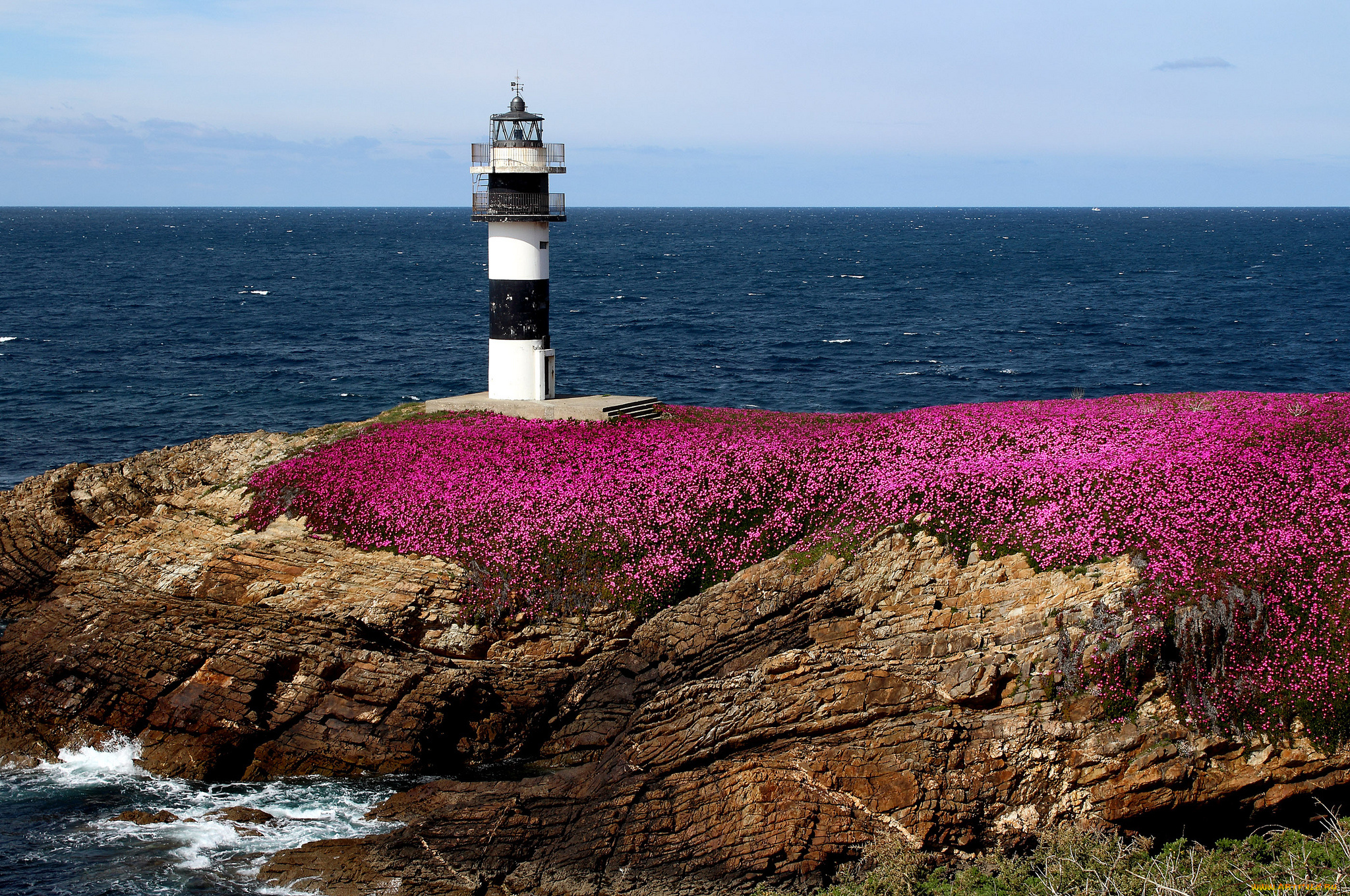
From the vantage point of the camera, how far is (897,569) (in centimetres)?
2444

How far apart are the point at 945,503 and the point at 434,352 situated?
53.3 m

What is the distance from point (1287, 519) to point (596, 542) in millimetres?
14882

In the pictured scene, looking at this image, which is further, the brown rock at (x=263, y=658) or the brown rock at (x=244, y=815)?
the brown rock at (x=263, y=658)

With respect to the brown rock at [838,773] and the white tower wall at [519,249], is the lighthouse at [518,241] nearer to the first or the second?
the white tower wall at [519,249]

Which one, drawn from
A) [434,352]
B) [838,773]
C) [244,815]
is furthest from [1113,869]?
[434,352]

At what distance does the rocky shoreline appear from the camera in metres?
19.5

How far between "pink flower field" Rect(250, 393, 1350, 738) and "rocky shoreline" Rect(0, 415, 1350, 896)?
0.73m

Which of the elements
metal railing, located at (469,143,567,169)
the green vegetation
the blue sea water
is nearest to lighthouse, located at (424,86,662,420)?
metal railing, located at (469,143,567,169)

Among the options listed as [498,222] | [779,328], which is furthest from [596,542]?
[779,328]

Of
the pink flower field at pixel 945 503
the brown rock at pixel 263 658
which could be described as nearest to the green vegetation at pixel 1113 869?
the pink flower field at pixel 945 503

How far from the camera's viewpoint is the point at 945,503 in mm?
25500

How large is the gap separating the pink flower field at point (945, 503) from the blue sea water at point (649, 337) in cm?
2189

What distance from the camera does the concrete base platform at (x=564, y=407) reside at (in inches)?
1308

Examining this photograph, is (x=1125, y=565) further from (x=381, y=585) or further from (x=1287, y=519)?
(x=381, y=585)
